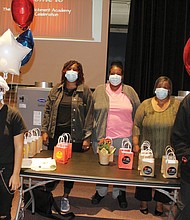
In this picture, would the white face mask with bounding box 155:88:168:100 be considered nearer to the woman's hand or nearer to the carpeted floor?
the woman's hand

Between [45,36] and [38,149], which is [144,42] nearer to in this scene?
[45,36]

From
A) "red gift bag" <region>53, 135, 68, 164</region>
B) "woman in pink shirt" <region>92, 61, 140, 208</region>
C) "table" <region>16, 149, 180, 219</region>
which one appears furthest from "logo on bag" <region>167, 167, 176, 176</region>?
"woman in pink shirt" <region>92, 61, 140, 208</region>

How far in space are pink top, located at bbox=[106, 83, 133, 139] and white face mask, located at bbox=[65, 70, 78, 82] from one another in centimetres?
42

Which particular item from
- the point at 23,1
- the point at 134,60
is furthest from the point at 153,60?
the point at 23,1

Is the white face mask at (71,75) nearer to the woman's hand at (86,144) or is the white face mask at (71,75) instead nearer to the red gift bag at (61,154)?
the woman's hand at (86,144)

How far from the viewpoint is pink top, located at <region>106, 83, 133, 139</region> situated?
326 cm

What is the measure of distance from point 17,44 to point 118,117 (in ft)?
3.76

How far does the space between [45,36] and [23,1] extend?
61.8 inches

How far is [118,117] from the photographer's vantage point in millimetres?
3260

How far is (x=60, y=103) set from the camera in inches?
123

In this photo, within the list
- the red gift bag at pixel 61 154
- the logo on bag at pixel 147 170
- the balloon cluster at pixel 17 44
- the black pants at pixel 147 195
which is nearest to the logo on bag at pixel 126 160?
the logo on bag at pixel 147 170

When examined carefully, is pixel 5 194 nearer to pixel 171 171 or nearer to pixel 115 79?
pixel 171 171

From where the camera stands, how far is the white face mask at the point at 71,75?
3.10 m

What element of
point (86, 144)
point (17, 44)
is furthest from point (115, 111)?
point (17, 44)
